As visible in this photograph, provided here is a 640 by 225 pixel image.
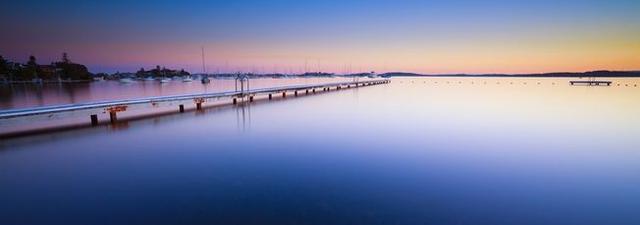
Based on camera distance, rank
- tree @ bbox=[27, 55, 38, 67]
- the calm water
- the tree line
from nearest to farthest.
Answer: the calm water, the tree line, tree @ bbox=[27, 55, 38, 67]

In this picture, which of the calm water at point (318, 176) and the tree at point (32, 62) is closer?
the calm water at point (318, 176)

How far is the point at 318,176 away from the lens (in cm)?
600

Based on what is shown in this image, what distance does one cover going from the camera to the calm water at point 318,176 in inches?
170

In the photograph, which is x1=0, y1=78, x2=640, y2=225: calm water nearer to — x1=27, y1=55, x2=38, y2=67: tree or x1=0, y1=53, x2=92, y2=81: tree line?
x1=0, y1=53, x2=92, y2=81: tree line

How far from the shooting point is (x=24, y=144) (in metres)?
8.24

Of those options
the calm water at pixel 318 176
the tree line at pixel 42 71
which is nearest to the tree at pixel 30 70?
the tree line at pixel 42 71

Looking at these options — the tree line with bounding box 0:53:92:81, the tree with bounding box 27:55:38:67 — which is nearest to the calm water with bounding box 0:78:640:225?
the tree line with bounding box 0:53:92:81

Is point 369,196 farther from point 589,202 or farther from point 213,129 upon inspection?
point 213,129

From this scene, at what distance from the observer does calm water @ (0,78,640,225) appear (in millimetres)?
4328

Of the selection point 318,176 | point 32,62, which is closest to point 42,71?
point 32,62

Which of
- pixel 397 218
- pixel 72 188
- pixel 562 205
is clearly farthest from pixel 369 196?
pixel 72 188

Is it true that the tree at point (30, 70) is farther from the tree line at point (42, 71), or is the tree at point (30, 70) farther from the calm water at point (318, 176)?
the calm water at point (318, 176)

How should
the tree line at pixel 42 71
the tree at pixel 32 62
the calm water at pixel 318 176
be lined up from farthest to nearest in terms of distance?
the tree at pixel 32 62, the tree line at pixel 42 71, the calm water at pixel 318 176

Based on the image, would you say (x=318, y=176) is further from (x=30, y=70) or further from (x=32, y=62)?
(x=32, y=62)
